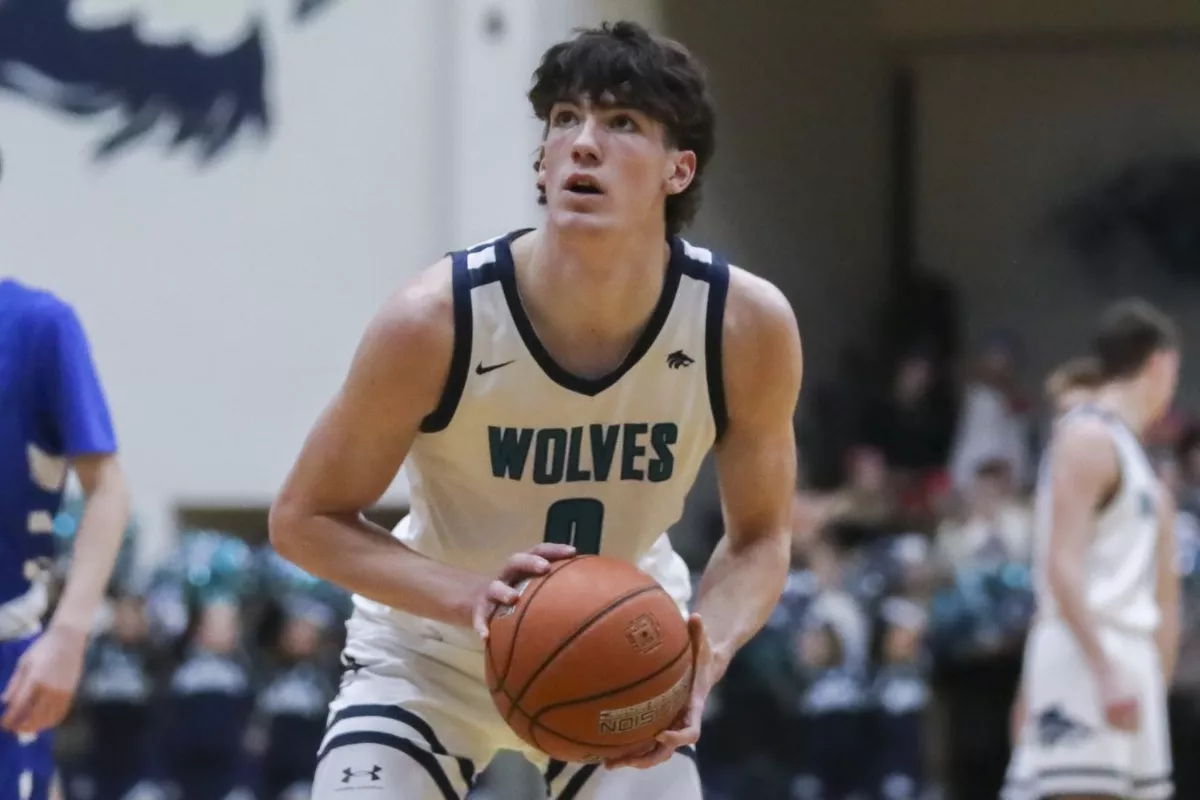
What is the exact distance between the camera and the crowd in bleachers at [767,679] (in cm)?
812

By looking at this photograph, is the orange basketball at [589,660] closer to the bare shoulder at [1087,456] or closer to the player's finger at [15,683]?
the player's finger at [15,683]

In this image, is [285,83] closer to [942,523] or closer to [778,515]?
[942,523]

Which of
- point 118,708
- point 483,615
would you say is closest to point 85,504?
point 483,615

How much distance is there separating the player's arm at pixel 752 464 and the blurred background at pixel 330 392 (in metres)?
4.55

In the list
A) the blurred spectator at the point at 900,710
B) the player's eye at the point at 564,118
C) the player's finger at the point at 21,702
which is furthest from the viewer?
the blurred spectator at the point at 900,710

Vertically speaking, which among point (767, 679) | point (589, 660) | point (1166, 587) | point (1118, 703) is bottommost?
point (767, 679)

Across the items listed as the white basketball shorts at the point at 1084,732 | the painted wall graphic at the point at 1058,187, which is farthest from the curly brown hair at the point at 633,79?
the painted wall graphic at the point at 1058,187

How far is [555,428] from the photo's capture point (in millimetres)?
3465

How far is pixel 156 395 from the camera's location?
9.30m

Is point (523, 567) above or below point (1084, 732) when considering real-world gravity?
above

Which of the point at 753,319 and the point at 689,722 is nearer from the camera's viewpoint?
the point at 689,722

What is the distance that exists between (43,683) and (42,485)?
45 cm

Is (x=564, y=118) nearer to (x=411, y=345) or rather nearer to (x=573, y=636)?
(x=411, y=345)

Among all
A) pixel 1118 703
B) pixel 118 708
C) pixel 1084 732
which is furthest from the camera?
pixel 118 708
